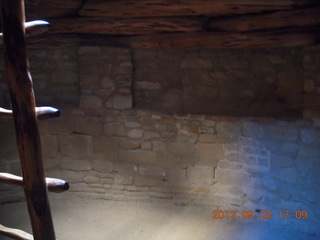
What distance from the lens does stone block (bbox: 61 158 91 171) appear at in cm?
445

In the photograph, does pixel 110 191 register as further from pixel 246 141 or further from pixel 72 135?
pixel 246 141

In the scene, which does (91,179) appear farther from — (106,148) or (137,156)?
(137,156)

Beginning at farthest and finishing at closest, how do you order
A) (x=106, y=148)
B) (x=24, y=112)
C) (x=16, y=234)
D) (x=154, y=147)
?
(x=106, y=148) → (x=154, y=147) → (x=16, y=234) → (x=24, y=112)

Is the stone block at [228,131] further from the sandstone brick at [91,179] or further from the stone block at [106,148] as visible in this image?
the sandstone brick at [91,179]

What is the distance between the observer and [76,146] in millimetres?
4422

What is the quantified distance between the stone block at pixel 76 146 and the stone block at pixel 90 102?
1.34ft

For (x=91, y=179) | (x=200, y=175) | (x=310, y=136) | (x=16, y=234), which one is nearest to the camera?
(x=16, y=234)

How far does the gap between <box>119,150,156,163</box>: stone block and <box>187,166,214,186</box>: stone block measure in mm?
503

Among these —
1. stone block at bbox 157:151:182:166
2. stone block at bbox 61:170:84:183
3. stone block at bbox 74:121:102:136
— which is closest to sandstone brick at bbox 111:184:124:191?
stone block at bbox 61:170:84:183

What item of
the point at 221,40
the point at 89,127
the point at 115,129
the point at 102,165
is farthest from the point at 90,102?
the point at 221,40

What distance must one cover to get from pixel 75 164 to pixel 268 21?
9.68 feet

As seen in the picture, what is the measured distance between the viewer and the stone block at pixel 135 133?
4273mm

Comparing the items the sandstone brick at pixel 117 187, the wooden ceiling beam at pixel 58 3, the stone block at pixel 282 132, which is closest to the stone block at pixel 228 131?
the stone block at pixel 282 132

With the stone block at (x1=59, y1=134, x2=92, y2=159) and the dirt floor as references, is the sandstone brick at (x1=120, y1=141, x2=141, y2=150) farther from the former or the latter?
the dirt floor
